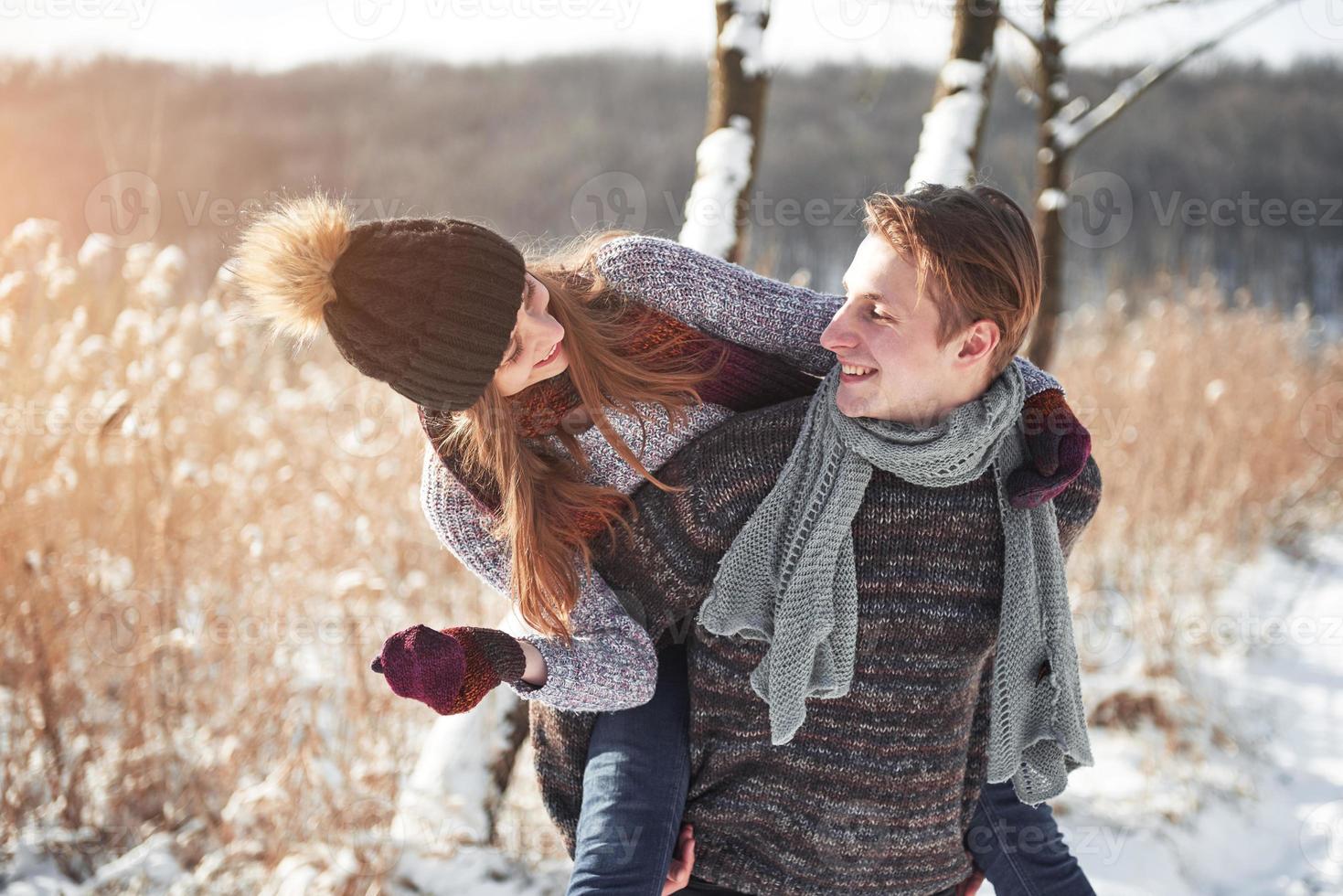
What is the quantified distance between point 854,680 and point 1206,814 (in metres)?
1.83

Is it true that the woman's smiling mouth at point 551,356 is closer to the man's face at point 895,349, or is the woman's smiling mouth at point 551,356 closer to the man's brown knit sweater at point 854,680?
the man's brown knit sweater at point 854,680

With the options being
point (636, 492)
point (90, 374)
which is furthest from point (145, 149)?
point (636, 492)

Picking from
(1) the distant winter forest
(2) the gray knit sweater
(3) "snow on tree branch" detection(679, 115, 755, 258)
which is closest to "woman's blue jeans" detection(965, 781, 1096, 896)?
(2) the gray knit sweater

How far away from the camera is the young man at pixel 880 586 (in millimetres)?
1309

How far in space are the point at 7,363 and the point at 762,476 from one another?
6.39 feet

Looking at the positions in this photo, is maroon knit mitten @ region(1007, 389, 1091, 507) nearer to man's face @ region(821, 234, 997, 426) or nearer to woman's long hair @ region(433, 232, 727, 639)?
man's face @ region(821, 234, 997, 426)

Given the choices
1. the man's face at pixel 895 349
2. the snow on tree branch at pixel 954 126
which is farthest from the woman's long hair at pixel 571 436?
the snow on tree branch at pixel 954 126

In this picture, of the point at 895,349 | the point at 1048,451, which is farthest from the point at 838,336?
the point at 1048,451

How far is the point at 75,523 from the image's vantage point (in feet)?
8.28

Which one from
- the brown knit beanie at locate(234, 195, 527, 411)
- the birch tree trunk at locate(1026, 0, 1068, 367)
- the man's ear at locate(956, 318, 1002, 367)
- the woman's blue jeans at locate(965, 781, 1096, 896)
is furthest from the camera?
the birch tree trunk at locate(1026, 0, 1068, 367)

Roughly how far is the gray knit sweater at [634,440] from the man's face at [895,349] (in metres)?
0.17

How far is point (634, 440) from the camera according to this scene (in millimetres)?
1504

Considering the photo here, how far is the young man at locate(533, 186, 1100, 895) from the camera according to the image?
1309 mm

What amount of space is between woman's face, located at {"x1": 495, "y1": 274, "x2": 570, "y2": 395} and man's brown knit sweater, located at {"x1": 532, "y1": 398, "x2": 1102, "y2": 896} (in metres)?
0.29
